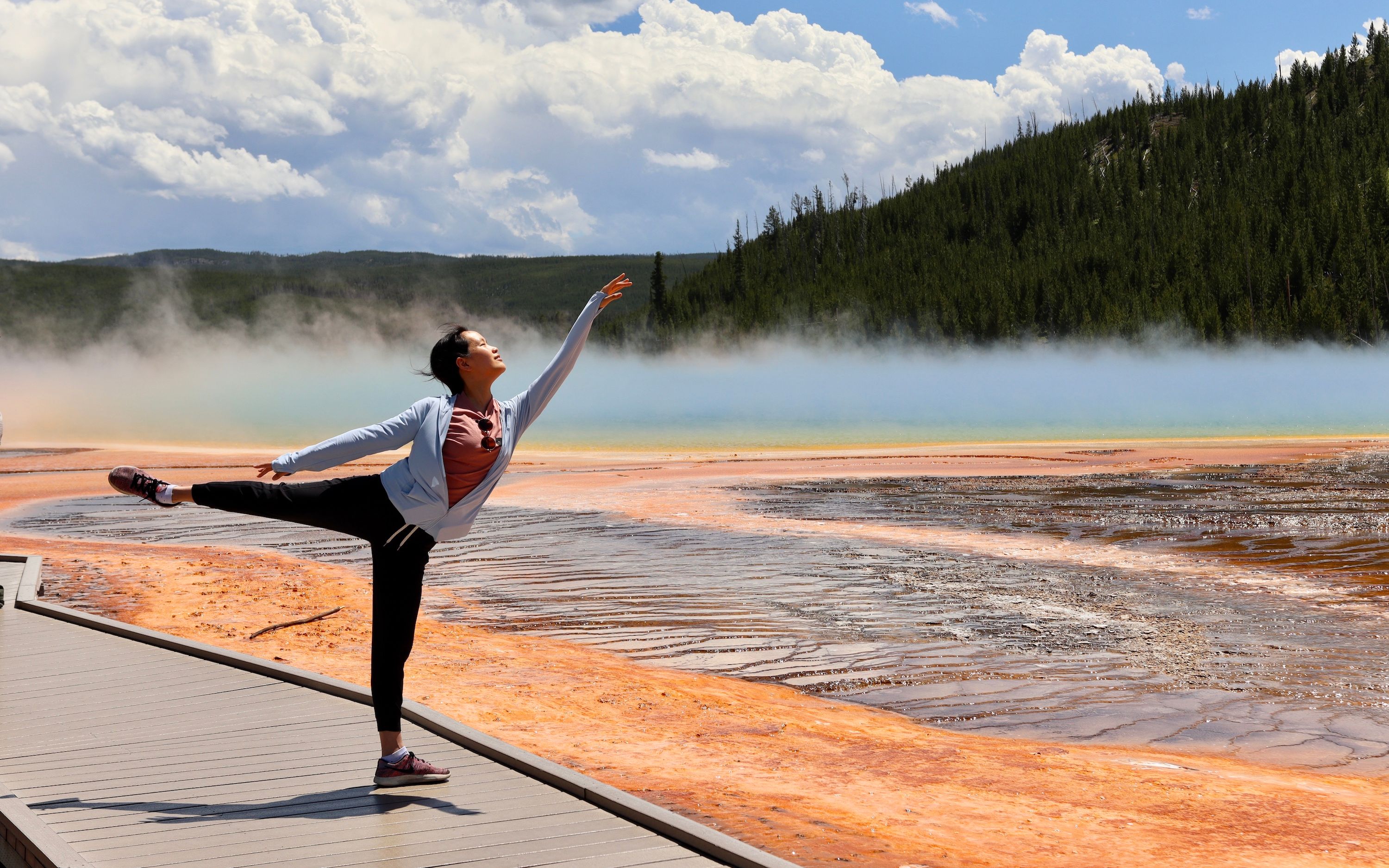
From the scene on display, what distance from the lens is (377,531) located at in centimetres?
532

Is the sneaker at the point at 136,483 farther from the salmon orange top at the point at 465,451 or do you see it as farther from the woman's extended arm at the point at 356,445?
the salmon orange top at the point at 465,451

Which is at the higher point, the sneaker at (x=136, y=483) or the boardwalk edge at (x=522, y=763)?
the sneaker at (x=136, y=483)

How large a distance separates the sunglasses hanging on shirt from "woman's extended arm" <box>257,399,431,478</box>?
0.27 metres

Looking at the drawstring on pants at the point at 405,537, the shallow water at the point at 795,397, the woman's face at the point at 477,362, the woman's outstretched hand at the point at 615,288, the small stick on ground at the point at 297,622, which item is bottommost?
the small stick on ground at the point at 297,622

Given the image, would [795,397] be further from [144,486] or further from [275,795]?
[144,486]

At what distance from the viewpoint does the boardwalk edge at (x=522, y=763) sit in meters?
4.67

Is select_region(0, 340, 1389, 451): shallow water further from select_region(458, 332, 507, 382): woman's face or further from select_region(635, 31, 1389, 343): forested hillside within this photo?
select_region(458, 332, 507, 382): woman's face

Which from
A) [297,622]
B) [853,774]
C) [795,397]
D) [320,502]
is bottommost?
[853,774]

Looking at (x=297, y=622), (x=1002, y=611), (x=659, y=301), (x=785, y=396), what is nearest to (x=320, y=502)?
(x=297, y=622)

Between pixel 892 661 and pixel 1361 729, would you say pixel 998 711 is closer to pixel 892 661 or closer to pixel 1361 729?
pixel 892 661

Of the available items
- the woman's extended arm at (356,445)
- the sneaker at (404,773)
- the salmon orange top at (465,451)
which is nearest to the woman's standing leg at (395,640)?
the sneaker at (404,773)

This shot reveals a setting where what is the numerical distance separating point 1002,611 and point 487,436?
9296 millimetres

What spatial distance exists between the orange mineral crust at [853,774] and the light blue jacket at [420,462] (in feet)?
5.90

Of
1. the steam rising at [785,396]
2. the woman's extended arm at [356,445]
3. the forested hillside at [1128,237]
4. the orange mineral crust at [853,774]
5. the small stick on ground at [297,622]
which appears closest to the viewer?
the woman's extended arm at [356,445]
